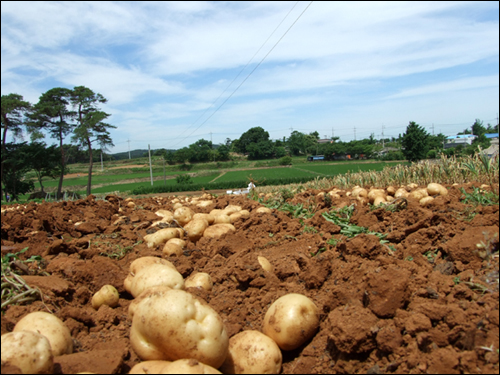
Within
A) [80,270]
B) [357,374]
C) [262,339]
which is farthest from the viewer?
[80,270]

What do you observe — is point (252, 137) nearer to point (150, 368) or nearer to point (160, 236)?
point (160, 236)

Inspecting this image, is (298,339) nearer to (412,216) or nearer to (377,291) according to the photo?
(377,291)

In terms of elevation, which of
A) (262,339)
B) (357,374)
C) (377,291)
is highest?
(377,291)

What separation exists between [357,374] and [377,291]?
2.23ft

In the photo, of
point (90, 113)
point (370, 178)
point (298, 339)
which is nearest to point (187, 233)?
point (298, 339)

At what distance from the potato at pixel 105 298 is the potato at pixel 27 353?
1449mm

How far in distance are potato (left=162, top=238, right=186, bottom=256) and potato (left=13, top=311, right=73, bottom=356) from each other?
7.87 feet

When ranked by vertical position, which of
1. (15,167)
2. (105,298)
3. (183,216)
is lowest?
(105,298)

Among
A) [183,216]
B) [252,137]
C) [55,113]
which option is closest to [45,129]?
[55,113]

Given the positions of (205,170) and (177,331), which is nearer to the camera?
(177,331)

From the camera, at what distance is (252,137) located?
86.5m

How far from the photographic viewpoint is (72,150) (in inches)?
1497

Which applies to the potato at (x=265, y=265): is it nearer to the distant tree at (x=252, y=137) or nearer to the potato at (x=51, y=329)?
the potato at (x=51, y=329)

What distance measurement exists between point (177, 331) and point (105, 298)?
1.77 meters
